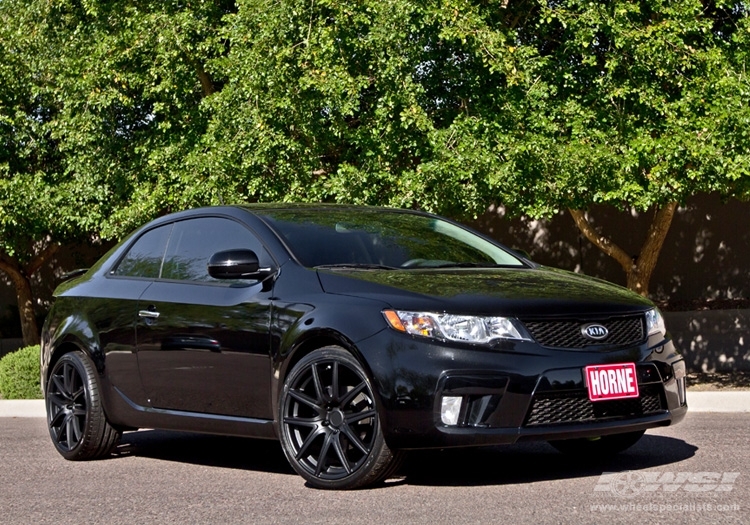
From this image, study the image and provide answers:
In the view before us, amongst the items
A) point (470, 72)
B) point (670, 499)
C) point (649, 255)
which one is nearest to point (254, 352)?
point (670, 499)

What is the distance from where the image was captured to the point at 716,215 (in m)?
22.0

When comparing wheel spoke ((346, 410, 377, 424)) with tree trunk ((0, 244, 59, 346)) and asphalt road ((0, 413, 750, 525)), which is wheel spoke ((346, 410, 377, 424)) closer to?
asphalt road ((0, 413, 750, 525))

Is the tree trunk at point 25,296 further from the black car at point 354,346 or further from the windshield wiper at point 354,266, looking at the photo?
the windshield wiper at point 354,266

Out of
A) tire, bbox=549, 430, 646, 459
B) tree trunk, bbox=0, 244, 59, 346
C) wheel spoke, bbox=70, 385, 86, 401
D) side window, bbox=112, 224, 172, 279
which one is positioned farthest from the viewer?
tree trunk, bbox=0, 244, 59, 346

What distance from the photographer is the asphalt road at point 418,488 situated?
5.88 m

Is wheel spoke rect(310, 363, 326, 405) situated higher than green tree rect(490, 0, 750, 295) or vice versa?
green tree rect(490, 0, 750, 295)

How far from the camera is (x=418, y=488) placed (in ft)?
21.9

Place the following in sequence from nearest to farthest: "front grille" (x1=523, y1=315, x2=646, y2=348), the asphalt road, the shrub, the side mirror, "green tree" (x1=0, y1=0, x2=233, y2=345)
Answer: the asphalt road → "front grille" (x1=523, y1=315, x2=646, y2=348) → the side mirror → the shrub → "green tree" (x1=0, y1=0, x2=233, y2=345)

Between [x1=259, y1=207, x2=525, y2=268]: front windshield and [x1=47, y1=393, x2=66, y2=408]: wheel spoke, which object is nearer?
[x1=259, y1=207, x2=525, y2=268]: front windshield

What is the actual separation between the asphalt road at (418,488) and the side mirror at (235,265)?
3.93ft

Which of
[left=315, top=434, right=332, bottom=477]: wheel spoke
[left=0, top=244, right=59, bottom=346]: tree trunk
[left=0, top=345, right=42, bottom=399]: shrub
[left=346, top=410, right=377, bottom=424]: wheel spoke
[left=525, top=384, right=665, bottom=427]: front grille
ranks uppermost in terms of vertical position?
[left=525, top=384, right=665, bottom=427]: front grille

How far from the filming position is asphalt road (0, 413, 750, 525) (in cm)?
588

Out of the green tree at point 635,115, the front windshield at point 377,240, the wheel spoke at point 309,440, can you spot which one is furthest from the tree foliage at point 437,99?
the wheel spoke at point 309,440

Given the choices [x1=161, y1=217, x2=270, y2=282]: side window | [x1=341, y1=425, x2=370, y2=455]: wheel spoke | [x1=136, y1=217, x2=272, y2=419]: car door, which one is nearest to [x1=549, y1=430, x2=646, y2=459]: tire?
[x1=341, y1=425, x2=370, y2=455]: wheel spoke
